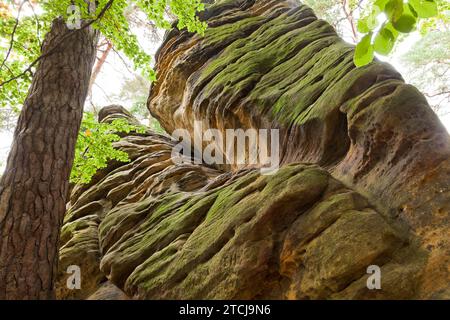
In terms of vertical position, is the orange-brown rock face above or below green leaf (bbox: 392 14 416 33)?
above

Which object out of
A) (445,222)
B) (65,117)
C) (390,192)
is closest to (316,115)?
(390,192)

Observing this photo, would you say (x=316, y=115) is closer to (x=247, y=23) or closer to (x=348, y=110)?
(x=348, y=110)

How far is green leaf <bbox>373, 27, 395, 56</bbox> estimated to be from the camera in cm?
147

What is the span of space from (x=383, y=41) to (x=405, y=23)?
0.11 metres

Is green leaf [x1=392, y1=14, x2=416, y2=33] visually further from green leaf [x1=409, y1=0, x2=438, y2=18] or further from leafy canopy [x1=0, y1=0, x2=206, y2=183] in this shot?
leafy canopy [x1=0, y1=0, x2=206, y2=183]

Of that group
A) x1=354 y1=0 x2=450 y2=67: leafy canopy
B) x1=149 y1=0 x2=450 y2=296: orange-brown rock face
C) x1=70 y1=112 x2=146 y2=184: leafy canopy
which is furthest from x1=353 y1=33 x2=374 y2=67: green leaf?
x1=70 y1=112 x2=146 y2=184: leafy canopy

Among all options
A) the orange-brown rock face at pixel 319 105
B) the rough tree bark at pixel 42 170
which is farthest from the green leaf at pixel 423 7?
the rough tree bark at pixel 42 170

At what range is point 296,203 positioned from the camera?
4.36 meters

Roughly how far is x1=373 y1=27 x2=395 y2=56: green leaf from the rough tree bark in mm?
3897

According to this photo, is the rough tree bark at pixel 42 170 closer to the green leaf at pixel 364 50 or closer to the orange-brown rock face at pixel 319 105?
the orange-brown rock face at pixel 319 105

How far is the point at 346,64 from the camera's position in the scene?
6.18 meters

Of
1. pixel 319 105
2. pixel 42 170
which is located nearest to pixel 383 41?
pixel 42 170

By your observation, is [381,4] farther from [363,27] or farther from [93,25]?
[93,25]

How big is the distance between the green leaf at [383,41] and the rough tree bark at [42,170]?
3897 millimetres
